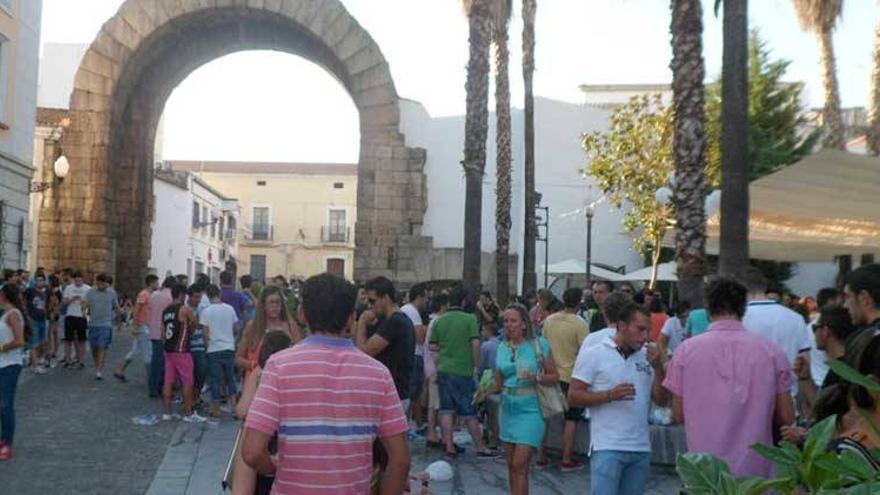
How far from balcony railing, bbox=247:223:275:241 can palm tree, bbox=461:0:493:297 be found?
52.8 meters

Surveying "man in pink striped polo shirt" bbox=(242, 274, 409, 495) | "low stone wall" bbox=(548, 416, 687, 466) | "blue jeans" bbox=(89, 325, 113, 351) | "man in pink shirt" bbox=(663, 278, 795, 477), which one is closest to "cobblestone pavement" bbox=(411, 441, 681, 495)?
"low stone wall" bbox=(548, 416, 687, 466)

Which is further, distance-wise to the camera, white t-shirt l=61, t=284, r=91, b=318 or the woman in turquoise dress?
white t-shirt l=61, t=284, r=91, b=318

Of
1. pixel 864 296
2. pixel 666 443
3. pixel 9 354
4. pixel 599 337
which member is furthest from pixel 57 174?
pixel 864 296

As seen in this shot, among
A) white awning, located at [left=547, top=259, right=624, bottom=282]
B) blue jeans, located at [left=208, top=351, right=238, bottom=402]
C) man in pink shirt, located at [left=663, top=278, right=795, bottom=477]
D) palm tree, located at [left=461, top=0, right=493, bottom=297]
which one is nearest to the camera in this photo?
man in pink shirt, located at [left=663, top=278, right=795, bottom=477]

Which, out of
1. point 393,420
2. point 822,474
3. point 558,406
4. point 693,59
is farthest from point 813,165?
point 822,474

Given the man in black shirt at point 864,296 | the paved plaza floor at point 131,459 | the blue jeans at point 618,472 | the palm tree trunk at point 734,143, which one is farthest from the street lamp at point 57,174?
the man in black shirt at point 864,296

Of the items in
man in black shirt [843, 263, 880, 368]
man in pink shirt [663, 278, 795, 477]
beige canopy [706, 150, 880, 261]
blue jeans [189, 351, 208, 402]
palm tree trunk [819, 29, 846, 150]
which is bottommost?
blue jeans [189, 351, 208, 402]

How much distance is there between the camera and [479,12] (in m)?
18.8

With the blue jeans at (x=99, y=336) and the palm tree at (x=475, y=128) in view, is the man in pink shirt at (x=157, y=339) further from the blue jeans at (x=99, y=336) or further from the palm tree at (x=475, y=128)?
the palm tree at (x=475, y=128)

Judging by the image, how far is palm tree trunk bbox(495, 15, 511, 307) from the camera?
2398cm

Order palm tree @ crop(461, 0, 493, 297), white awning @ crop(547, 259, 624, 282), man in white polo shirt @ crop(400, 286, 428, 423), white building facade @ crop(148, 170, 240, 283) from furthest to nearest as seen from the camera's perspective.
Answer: white building facade @ crop(148, 170, 240, 283) → white awning @ crop(547, 259, 624, 282) → palm tree @ crop(461, 0, 493, 297) → man in white polo shirt @ crop(400, 286, 428, 423)

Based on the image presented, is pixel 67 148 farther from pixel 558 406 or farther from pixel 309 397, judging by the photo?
pixel 309 397

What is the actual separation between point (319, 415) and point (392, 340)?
183 inches

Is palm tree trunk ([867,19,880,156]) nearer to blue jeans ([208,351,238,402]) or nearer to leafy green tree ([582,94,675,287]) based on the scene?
leafy green tree ([582,94,675,287])
